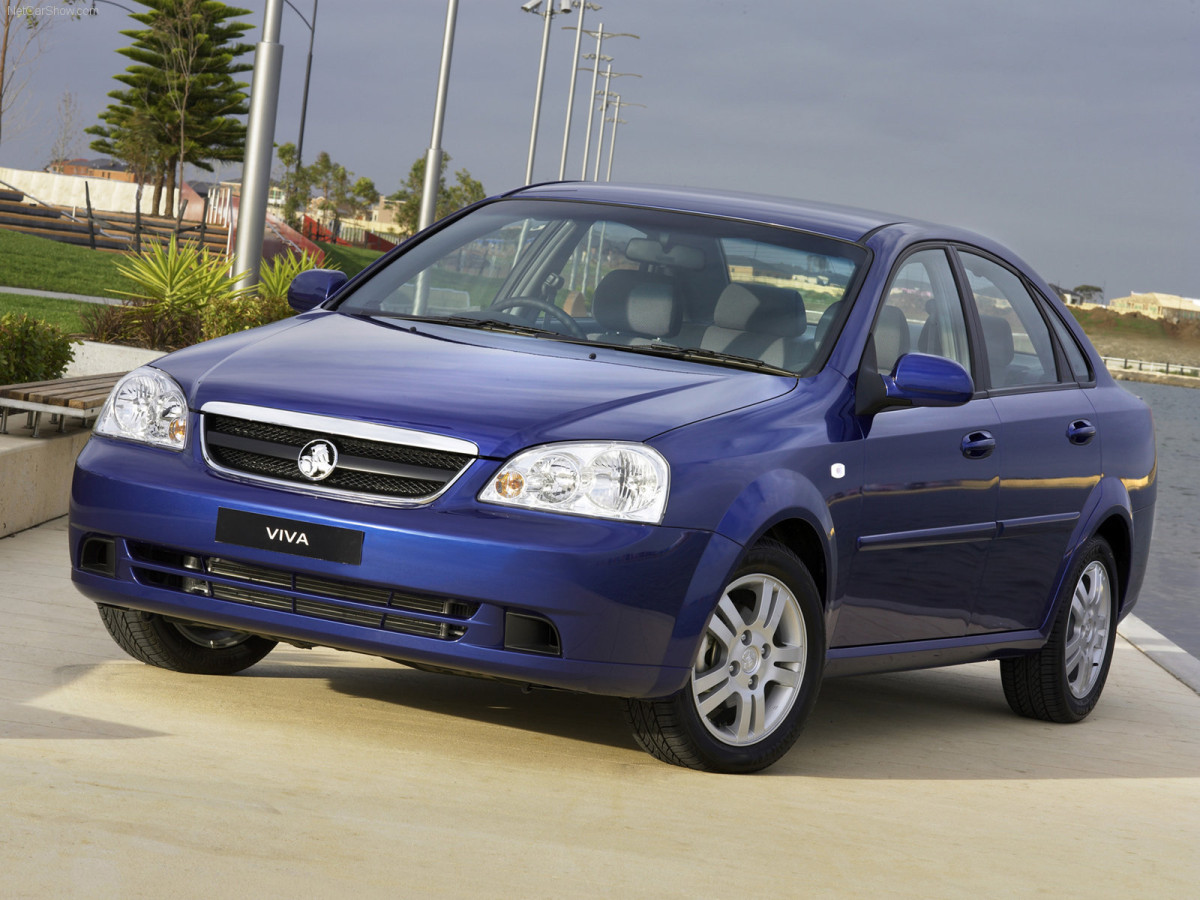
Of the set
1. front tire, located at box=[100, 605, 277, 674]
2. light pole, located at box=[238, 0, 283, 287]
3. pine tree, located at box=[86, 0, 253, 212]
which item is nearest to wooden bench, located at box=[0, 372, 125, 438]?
front tire, located at box=[100, 605, 277, 674]

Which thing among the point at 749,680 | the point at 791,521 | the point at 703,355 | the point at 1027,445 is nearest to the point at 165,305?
the point at 1027,445

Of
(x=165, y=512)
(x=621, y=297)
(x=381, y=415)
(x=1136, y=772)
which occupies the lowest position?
(x=1136, y=772)

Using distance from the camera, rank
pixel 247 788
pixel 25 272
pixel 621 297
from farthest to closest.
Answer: pixel 25 272, pixel 621 297, pixel 247 788

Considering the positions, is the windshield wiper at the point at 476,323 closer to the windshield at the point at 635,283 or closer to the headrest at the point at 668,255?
the windshield at the point at 635,283

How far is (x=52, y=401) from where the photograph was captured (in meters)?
8.77

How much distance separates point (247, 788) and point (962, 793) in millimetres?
2305

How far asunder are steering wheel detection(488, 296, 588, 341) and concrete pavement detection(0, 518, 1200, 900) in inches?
49.5

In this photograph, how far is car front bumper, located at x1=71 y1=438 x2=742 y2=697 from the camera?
448 centimetres

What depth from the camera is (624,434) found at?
182 inches

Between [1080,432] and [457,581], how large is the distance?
323 cm

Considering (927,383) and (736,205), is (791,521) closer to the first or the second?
(927,383)

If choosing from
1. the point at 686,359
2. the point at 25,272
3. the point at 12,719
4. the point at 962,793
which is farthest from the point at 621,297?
the point at 25,272

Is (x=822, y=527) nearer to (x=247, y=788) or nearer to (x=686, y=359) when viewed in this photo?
(x=686, y=359)

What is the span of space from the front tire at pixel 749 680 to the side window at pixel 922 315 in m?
1.03
